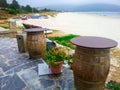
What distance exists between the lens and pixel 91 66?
296 centimetres

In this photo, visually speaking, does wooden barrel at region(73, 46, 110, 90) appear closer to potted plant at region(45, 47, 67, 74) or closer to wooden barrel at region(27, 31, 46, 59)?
potted plant at region(45, 47, 67, 74)

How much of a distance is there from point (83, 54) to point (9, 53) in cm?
381

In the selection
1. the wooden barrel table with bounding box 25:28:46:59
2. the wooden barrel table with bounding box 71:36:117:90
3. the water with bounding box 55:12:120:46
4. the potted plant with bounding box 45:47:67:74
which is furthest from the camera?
the water with bounding box 55:12:120:46

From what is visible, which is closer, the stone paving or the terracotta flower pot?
the stone paving

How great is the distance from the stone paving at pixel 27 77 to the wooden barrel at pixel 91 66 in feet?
1.98

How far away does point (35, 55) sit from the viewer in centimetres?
521

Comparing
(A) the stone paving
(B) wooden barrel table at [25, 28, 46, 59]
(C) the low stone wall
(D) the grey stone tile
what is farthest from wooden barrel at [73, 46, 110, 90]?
(C) the low stone wall

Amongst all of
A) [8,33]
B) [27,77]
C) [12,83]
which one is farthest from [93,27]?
[12,83]

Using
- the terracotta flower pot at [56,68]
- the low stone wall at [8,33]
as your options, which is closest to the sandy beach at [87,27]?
the low stone wall at [8,33]

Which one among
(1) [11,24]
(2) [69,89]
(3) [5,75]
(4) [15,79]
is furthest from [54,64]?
(1) [11,24]

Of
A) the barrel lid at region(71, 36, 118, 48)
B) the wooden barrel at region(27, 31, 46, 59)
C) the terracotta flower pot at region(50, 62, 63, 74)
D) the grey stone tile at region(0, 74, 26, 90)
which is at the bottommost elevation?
the grey stone tile at region(0, 74, 26, 90)

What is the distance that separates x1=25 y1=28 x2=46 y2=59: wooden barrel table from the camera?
16.0 ft

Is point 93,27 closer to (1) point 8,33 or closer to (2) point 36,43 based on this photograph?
(1) point 8,33

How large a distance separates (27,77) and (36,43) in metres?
1.22
